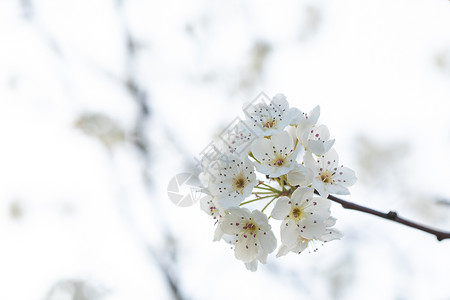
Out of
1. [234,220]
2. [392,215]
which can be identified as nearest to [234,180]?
[234,220]

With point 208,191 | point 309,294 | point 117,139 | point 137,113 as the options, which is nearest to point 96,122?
point 117,139

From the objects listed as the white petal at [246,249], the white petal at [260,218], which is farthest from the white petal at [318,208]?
the white petal at [246,249]

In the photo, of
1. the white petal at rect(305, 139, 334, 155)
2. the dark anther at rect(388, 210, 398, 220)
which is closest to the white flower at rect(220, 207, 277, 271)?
the white petal at rect(305, 139, 334, 155)

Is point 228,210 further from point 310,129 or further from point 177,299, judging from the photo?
point 177,299

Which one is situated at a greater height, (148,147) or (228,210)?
(148,147)

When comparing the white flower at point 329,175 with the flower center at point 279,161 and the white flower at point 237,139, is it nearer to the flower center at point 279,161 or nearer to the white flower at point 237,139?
the flower center at point 279,161

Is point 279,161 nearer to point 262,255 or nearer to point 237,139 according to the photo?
point 237,139

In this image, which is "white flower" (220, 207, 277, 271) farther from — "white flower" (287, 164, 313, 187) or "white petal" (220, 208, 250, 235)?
"white flower" (287, 164, 313, 187)
